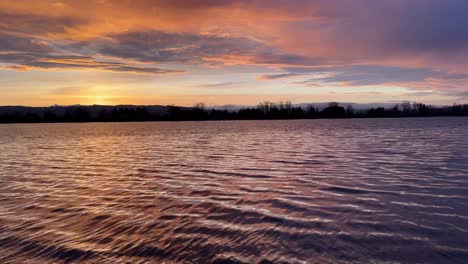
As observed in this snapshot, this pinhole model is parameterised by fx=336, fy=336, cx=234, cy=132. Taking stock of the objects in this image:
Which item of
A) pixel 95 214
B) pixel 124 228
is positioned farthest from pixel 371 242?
pixel 95 214

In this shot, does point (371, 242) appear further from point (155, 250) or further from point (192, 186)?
point (192, 186)

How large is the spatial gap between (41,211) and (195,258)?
7.03m

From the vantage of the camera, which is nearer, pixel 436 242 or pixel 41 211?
pixel 436 242

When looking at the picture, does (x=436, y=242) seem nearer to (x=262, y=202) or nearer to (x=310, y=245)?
(x=310, y=245)

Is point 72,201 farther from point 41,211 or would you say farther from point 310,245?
point 310,245

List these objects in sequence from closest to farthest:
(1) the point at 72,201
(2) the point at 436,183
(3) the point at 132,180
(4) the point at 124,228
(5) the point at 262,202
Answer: (4) the point at 124,228
(5) the point at 262,202
(1) the point at 72,201
(2) the point at 436,183
(3) the point at 132,180

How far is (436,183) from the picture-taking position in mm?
14734

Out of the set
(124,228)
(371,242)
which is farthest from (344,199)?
(124,228)

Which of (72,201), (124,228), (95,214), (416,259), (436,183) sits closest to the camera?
(416,259)

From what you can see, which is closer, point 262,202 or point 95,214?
point 95,214

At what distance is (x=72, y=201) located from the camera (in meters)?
12.8

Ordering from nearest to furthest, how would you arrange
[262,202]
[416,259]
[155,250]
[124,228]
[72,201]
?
[416,259] → [155,250] → [124,228] → [262,202] → [72,201]

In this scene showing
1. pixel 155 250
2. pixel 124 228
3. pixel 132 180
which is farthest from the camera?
pixel 132 180

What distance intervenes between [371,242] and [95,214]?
8408mm
